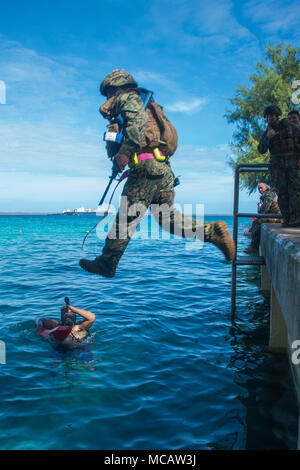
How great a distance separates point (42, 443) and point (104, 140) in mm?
3258

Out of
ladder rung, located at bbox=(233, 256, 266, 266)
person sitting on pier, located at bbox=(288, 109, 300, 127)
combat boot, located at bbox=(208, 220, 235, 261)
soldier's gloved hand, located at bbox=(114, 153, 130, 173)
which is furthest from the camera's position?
ladder rung, located at bbox=(233, 256, 266, 266)

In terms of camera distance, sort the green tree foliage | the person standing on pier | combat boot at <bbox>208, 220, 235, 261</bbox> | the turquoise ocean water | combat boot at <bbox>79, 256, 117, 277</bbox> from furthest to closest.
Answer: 1. the green tree foliage
2. the person standing on pier
3. combat boot at <bbox>79, 256, 117, 277</bbox>
4. combat boot at <bbox>208, 220, 235, 261</bbox>
5. the turquoise ocean water

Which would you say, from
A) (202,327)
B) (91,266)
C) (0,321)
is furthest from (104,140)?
(0,321)

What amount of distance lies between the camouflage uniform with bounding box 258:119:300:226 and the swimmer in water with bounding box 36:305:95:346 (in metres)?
3.71

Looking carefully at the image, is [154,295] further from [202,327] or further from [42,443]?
[42,443]

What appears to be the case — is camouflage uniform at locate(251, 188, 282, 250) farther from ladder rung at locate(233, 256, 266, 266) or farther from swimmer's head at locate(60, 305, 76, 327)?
swimmer's head at locate(60, 305, 76, 327)

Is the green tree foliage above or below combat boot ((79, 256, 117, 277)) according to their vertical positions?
above

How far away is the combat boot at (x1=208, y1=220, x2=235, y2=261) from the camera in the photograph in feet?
15.4

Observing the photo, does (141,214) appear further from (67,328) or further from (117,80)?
(67,328)

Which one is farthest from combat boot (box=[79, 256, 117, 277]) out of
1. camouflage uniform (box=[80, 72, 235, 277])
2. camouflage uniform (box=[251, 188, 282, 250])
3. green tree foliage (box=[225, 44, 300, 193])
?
green tree foliage (box=[225, 44, 300, 193])

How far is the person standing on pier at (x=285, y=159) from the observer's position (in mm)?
6102

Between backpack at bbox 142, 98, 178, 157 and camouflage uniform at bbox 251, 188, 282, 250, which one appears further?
camouflage uniform at bbox 251, 188, 282, 250

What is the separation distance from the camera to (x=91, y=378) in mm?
5324

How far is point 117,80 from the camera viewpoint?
465cm
